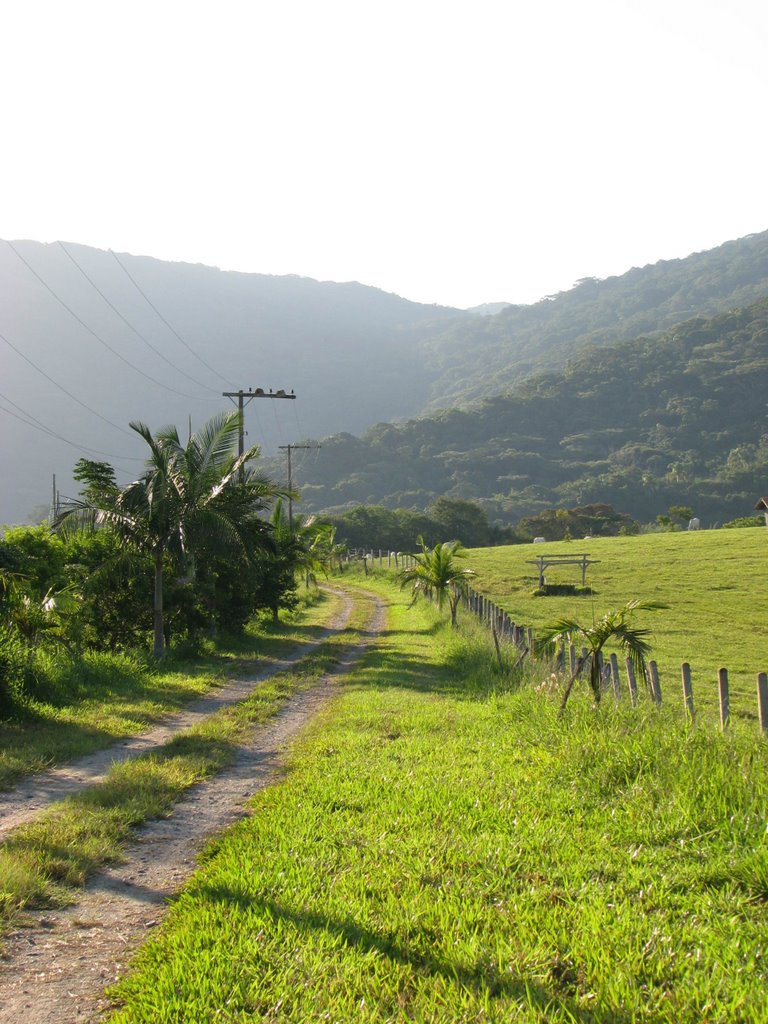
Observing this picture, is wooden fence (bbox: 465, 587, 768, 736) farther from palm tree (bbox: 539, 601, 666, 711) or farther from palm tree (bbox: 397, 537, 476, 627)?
palm tree (bbox: 397, 537, 476, 627)

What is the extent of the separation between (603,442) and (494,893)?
6153 inches

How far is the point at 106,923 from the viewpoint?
464 centimetres

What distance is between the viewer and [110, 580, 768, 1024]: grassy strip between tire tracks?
143 inches

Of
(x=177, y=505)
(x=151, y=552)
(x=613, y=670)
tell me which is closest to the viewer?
(x=613, y=670)

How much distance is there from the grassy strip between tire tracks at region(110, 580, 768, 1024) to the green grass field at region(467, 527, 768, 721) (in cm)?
646

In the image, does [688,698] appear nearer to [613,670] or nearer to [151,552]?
[613,670]

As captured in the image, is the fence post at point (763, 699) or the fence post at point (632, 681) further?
the fence post at point (632, 681)

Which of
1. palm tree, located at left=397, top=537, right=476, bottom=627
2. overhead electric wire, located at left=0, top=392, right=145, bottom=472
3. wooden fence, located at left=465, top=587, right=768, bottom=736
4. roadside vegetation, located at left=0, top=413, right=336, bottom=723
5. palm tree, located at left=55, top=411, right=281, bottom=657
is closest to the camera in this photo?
wooden fence, located at left=465, top=587, right=768, bottom=736

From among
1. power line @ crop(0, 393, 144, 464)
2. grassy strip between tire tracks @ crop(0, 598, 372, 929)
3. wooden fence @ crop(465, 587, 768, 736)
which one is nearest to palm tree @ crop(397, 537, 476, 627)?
wooden fence @ crop(465, 587, 768, 736)

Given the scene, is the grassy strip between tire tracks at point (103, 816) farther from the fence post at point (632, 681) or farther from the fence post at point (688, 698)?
the fence post at point (688, 698)

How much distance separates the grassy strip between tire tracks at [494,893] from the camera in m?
3.64

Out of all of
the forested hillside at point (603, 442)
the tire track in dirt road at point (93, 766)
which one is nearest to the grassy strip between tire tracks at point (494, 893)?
the tire track in dirt road at point (93, 766)

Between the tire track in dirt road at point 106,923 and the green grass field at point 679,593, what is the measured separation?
7.78 meters

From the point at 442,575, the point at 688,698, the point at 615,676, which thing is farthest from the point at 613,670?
the point at 442,575
